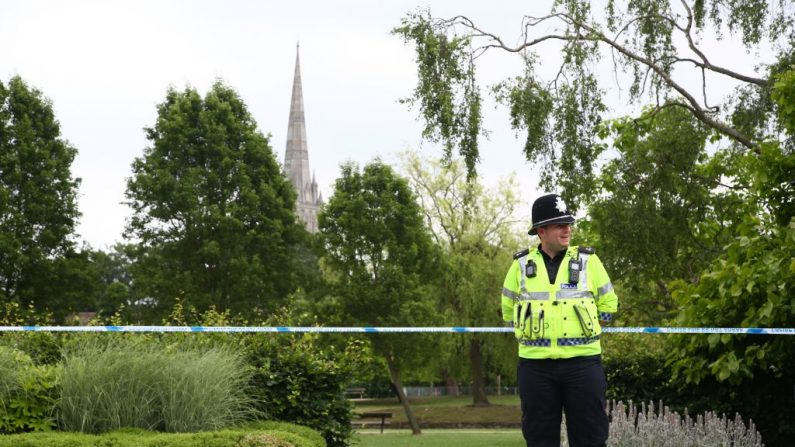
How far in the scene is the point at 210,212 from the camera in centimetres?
4091

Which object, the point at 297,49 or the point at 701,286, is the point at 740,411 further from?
the point at 297,49

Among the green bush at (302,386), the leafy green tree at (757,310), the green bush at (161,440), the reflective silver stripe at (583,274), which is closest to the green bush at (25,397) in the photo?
the green bush at (161,440)

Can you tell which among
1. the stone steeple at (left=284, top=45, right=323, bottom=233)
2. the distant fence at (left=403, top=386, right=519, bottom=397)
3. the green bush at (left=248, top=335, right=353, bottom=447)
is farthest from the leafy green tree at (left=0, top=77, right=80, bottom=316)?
the stone steeple at (left=284, top=45, right=323, bottom=233)

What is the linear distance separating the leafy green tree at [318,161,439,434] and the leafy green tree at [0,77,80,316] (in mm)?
9636

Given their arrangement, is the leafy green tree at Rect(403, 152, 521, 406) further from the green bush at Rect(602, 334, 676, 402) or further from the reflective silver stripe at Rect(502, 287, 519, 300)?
the reflective silver stripe at Rect(502, 287, 519, 300)

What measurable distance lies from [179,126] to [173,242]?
4470 mm

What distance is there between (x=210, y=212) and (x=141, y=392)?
31650 mm

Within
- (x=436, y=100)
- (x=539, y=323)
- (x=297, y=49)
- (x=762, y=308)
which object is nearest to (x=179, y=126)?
(x=436, y=100)

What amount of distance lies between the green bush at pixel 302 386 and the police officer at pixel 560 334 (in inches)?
200

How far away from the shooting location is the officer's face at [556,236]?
6574 mm

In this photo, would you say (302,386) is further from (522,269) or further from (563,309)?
(563,309)

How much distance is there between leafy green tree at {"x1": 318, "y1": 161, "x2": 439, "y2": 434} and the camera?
3978cm

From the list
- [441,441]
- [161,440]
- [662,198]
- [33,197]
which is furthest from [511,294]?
[33,197]

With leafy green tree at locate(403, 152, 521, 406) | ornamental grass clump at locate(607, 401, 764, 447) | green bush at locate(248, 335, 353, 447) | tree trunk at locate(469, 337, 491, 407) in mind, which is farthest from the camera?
tree trunk at locate(469, 337, 491, 407)
